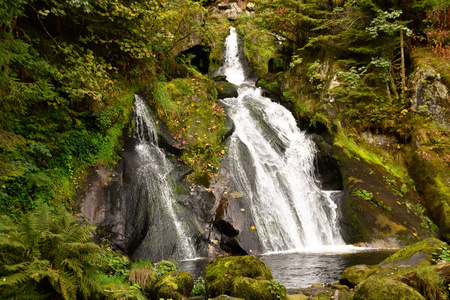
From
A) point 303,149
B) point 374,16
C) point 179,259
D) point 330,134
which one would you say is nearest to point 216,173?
point 179,259

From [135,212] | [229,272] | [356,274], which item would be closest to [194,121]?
[135,212]

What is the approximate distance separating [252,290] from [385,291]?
5.67 feet

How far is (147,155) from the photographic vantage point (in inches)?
366

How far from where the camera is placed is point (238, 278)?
13.9 ft

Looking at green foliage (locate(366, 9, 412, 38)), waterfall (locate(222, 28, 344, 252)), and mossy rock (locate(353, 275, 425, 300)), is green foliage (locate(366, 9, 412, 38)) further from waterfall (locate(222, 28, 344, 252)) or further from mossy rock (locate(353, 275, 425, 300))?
mossy rock (locate(353, 275, 425, 300))

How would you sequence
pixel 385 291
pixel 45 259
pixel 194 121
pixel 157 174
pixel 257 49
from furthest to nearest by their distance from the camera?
pixel 257 49
pixel 194 121
pixel 157 174
pixel 385 291
pixel 45 259

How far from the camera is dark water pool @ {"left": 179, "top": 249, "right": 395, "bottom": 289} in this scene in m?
5.66

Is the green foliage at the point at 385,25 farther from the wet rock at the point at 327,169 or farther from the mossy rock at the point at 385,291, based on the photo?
the mossy rock at the point at 385,291

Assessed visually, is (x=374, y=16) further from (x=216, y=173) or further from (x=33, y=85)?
(x=33, y=85)

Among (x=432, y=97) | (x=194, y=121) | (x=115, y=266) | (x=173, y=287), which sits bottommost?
(x=173, y=287)

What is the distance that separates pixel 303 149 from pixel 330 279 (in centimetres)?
730

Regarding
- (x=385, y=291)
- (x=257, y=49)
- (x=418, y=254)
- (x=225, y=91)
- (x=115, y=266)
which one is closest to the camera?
(x=385, y=291)

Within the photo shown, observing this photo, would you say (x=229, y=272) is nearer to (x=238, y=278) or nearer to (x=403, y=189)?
(x=238, y=278)

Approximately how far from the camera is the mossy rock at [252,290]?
392 cm
